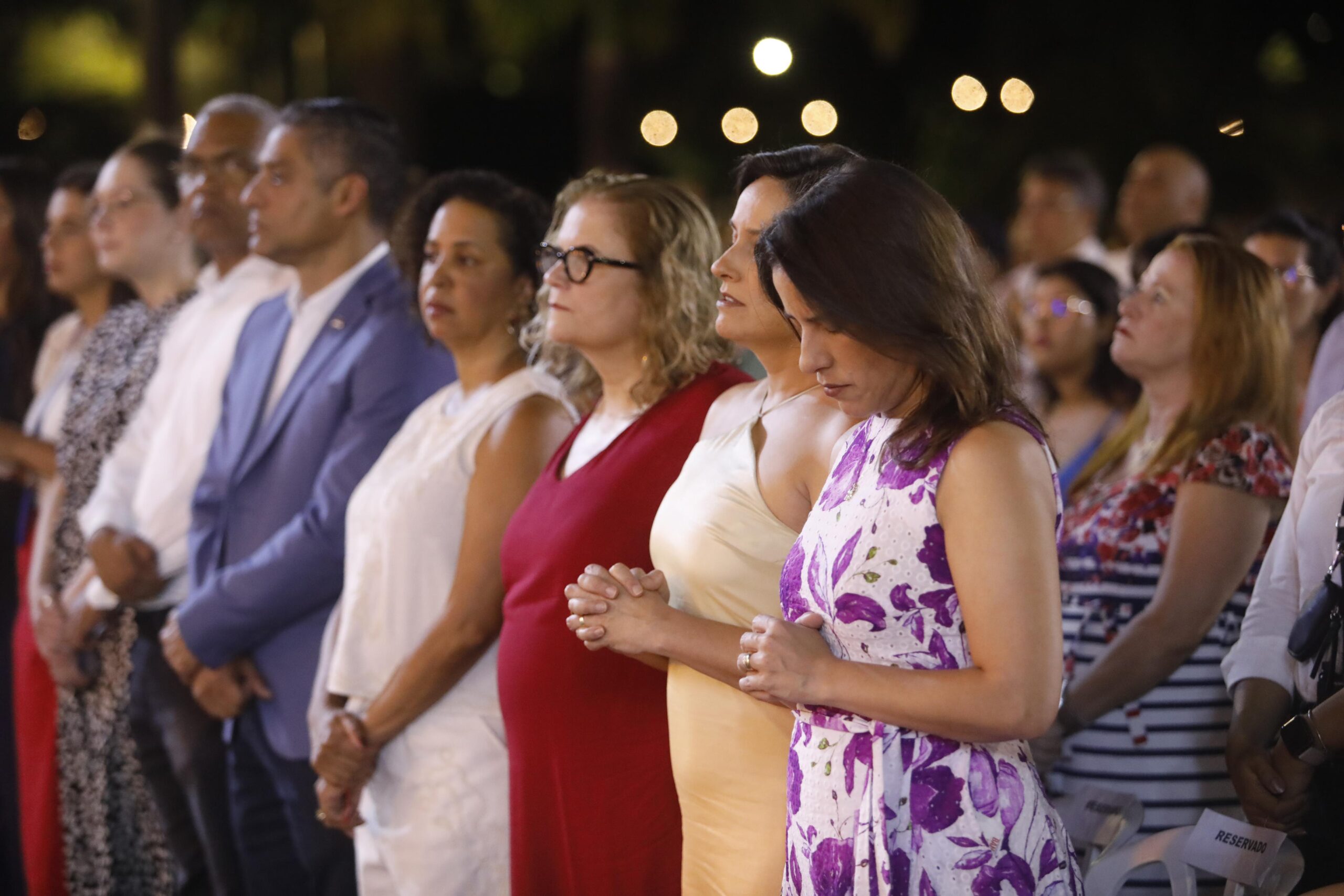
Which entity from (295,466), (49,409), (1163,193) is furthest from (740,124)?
(295,466)

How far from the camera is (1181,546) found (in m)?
2.72

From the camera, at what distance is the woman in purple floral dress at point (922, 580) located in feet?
5.70

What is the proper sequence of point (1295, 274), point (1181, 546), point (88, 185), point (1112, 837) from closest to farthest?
1. point (1112, 837)
2. point (1181, 546)
3. point (1295, 274)
4. point (88, 185)

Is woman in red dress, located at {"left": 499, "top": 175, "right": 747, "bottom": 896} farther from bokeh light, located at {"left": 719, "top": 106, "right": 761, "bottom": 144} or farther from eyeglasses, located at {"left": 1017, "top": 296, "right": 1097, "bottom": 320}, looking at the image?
bokeh light, located at {"left": 719, "top": 106, "right": 761, "bottom": 144}

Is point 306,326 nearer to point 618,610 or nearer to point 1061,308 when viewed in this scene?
point 618,610

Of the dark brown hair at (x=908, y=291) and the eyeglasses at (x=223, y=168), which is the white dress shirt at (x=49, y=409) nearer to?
the eyeglasses at (x=223, y=168)

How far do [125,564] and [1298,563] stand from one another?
9.63ft

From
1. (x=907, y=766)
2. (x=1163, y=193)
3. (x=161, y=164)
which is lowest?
(x=907, y=766)

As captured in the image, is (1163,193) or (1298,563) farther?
(1163,193)

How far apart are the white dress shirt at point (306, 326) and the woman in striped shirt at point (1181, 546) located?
1937 millimetres

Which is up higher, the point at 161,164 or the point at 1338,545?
the point at 161,164

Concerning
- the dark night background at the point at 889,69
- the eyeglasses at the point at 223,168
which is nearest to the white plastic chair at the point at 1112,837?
the eyeglasses at the point at 223,168

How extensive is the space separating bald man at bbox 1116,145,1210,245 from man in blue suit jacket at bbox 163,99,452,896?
3175 mm

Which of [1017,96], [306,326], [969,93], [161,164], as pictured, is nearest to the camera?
[306,326]
